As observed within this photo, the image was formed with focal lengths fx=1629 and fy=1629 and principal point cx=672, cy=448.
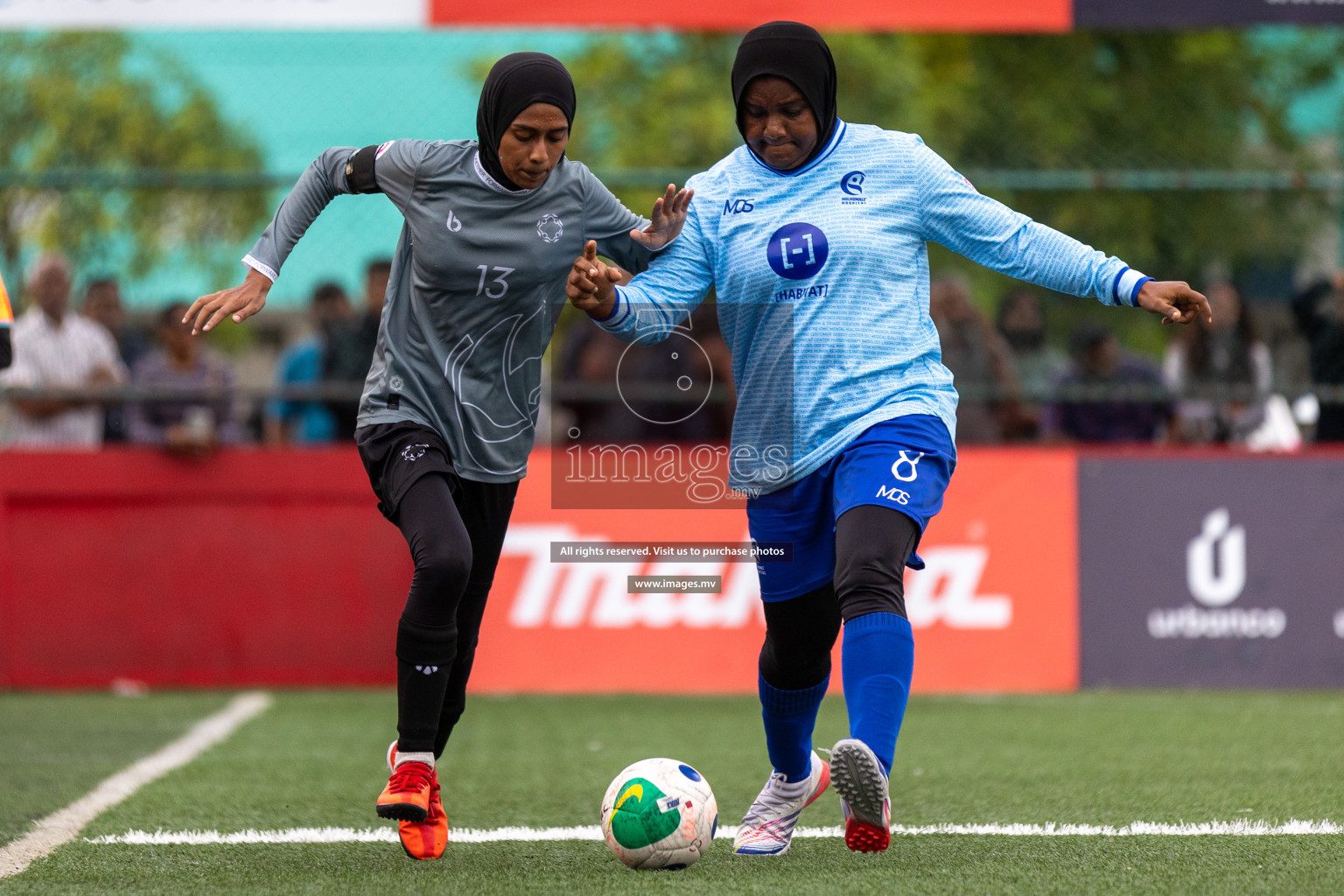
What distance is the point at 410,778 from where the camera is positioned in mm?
3934

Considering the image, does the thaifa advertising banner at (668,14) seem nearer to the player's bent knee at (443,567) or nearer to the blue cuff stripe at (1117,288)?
the blue cuff stripe at (1117,288)

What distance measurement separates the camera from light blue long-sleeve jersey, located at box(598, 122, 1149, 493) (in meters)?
4.05

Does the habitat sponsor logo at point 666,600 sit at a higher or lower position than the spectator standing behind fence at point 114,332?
lower

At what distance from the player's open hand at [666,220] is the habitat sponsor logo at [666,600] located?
4.40 metres

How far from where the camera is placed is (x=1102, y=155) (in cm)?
919

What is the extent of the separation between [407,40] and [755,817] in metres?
6.77

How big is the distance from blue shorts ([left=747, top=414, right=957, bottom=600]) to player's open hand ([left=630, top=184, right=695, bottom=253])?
728 mm

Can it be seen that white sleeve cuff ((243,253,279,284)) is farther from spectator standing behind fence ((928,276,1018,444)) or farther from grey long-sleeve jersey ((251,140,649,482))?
spectator standing behind fence ((928,276,1018,444))

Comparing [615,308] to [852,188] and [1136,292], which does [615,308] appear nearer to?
[852,188]

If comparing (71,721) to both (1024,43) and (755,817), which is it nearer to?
(755,817)

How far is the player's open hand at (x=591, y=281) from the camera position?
397 centimetres

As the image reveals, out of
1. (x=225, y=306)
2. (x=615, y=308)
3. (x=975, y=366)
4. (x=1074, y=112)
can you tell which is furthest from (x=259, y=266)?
(x=1074, y=112)

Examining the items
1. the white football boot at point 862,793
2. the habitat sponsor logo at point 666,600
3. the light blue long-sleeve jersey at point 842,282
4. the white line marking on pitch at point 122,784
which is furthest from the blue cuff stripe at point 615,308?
the habitat sponsor logo at point 666,600

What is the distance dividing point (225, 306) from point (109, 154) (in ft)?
A: 18.4
